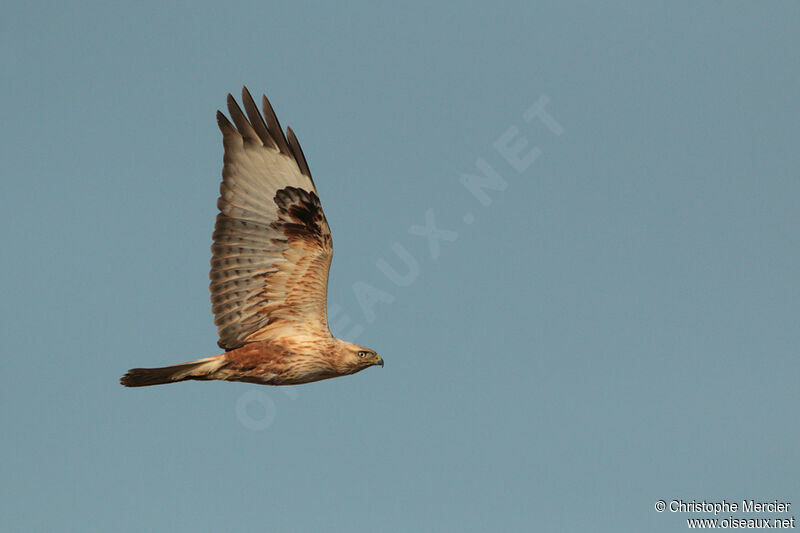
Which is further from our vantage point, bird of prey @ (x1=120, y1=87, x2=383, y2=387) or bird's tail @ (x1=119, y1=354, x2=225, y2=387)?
bird of prey @ (x1=120, y1=87, x2=383, y2=387)

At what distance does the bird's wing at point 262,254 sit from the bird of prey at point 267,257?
0.01 metres

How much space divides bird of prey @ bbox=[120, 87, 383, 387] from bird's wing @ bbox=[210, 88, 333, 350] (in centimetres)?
1

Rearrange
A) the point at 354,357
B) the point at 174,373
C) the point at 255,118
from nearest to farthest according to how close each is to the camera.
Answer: the point at 174,373, the point at 354,357, the point at 255,118

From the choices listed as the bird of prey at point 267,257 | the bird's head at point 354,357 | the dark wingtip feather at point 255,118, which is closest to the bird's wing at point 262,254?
the bird of prey at point 267,257

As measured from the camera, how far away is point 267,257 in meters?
11.4

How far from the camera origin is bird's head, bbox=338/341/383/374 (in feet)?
36.8

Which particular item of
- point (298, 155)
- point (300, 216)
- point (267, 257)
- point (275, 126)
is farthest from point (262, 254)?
point (275, 126)

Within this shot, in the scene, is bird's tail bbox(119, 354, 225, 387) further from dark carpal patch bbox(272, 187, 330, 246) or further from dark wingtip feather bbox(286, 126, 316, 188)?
dark wingtip feather bbox(286, 126, 316, 188)

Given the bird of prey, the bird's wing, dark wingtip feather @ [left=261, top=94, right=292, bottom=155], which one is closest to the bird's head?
the bird of prey

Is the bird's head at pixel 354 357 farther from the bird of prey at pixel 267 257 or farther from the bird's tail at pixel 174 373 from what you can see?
the bird's tail at pixel 174 373

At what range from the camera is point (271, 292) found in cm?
1143

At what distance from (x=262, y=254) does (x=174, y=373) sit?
5.99ft

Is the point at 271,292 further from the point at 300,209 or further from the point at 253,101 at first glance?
the point at 253,101

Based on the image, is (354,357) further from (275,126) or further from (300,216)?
(275,126)
